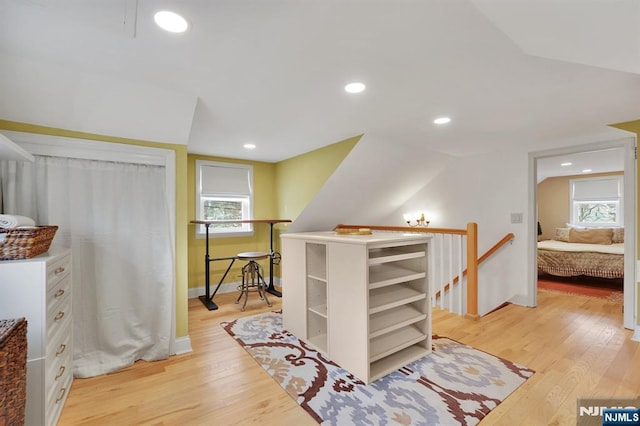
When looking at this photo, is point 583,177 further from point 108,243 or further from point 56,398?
point 56,398

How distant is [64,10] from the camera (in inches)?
48.3

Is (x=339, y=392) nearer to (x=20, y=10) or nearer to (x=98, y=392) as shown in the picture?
(x=98, y=392)

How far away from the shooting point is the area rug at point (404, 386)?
1657 mm

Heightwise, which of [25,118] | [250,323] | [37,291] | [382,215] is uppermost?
[25,118]

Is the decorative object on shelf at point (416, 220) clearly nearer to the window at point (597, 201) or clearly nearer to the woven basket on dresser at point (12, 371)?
the window at point (597, 201)

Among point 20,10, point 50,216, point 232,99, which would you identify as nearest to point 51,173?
point 50,216

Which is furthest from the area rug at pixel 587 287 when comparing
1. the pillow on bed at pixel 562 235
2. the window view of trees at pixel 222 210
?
the window view of trees at pixel 222 210

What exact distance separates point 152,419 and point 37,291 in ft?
3.12

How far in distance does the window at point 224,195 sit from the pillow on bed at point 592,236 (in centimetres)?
634

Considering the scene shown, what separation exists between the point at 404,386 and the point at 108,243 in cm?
238

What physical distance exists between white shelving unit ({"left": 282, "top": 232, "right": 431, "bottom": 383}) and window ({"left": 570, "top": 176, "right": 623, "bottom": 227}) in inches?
258

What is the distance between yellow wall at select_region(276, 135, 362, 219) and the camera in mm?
3482

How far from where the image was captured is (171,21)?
4.28 ft

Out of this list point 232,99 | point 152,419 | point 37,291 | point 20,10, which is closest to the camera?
point 20,10
